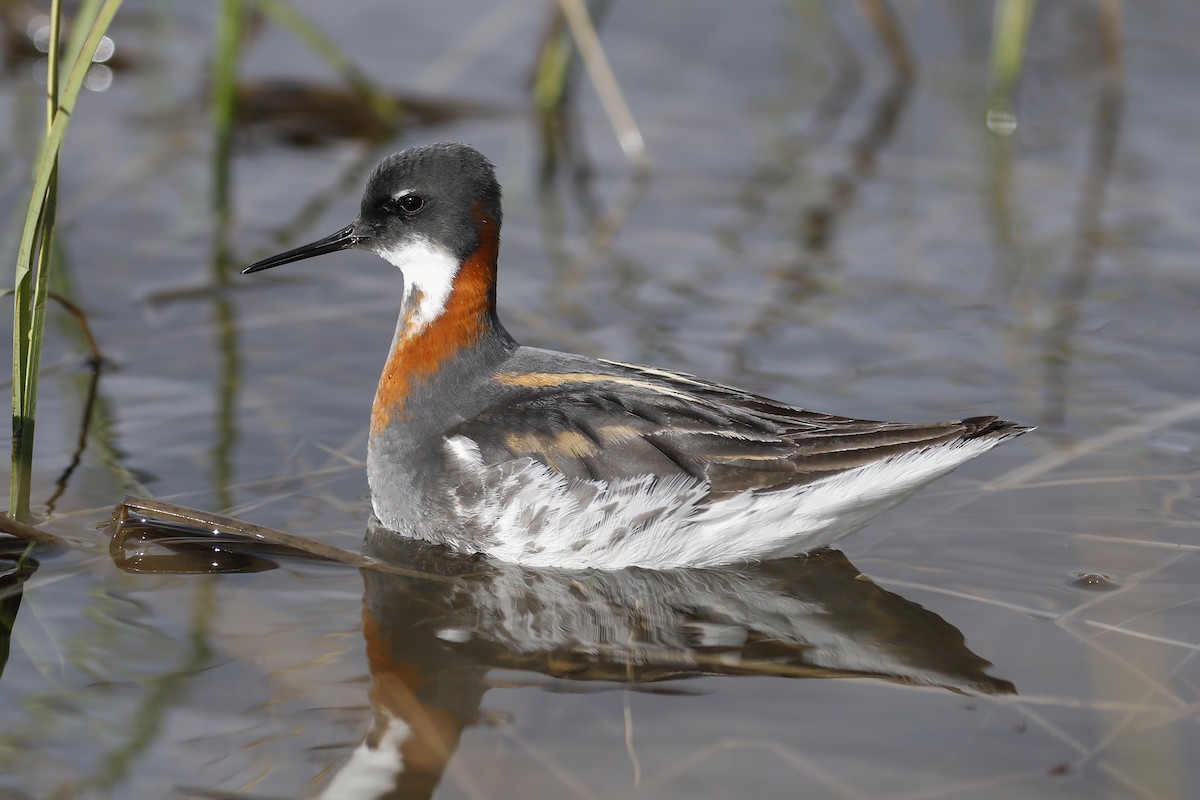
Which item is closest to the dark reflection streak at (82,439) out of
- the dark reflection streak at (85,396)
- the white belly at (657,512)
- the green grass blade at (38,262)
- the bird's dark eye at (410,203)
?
the dark reflection streak at (85,396)

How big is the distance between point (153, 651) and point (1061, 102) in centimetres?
758

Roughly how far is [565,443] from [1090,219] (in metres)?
4.37

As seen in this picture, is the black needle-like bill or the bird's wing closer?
the bird's wing

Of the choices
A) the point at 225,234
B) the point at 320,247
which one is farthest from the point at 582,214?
the point at 320,247

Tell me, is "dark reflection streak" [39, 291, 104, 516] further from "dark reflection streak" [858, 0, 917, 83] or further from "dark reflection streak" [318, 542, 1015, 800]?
"dark reflection streak" [858, 0, 917, 83]

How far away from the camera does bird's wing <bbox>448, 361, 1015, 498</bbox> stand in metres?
4.98

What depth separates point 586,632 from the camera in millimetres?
4754

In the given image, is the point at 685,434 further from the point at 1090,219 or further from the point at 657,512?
the point at 1090,219

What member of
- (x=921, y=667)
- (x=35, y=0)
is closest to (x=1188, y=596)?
(x=921, y=667)

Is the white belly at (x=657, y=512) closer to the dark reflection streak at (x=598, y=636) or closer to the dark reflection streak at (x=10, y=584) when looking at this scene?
the dark reflection streak at (x=598, y=636)

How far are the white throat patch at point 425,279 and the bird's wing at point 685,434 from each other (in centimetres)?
50

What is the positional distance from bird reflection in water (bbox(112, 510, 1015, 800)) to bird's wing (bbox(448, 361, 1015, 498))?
39cm

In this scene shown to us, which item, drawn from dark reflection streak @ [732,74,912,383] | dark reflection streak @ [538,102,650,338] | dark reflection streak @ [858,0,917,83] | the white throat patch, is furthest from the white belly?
dark reflection streak @ [858,0,917,83]

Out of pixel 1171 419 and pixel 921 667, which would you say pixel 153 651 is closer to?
pixel 921 667
